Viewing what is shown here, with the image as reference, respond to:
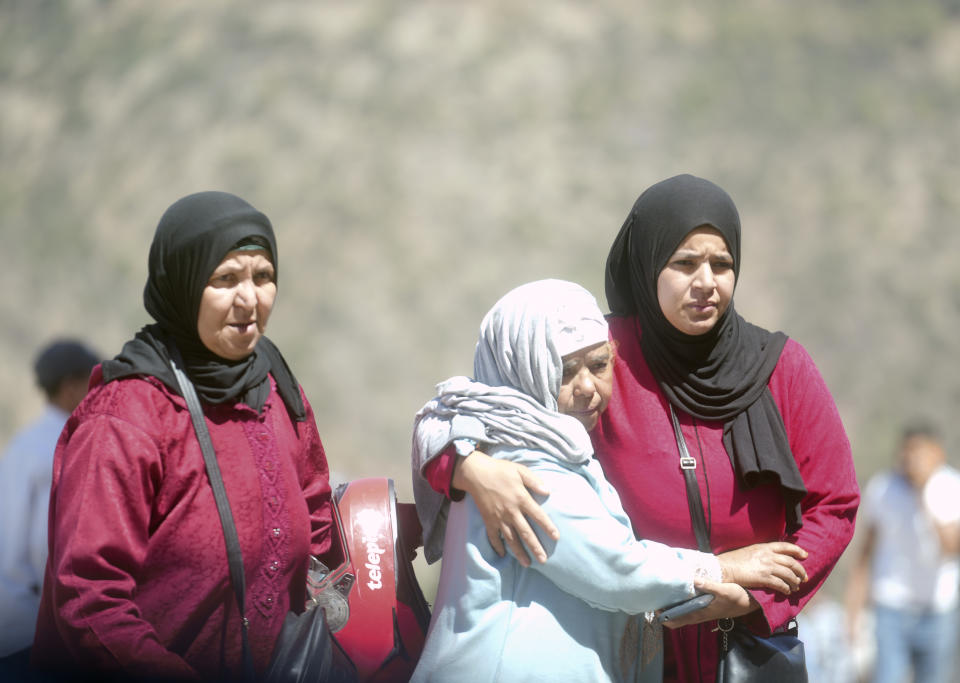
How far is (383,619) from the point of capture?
8.38ft

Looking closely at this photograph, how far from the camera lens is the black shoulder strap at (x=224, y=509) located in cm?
224

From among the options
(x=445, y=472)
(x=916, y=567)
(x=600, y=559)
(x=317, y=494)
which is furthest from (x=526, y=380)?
(x=916, y=567)

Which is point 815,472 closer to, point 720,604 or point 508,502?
point 720,604

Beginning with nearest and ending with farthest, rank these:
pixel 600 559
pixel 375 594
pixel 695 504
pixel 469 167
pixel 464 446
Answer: pixel 600 559 → pixel 464 446 → pixel 695 504 → pixel 375 594 → pixel 469 167

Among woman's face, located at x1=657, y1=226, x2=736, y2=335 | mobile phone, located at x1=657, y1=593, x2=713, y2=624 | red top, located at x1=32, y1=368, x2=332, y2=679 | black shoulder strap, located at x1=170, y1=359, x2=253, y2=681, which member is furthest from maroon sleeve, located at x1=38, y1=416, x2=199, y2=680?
woman's face, located at x1=657, y1=226, x2=736, y2=335

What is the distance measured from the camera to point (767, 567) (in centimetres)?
238

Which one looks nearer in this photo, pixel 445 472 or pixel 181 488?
pixel 181 488

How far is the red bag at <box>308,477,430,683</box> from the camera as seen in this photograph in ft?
8.32

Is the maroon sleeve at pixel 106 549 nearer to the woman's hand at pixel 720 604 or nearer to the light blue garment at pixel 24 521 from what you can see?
the woman's hand at pixel 720 604

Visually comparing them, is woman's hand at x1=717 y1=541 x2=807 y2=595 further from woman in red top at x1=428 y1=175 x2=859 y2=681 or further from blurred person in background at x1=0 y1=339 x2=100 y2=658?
blurred person in background at x1=0 y1=339 x2=100 y2=658

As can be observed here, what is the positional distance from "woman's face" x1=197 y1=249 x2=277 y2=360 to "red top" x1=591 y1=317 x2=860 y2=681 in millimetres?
851

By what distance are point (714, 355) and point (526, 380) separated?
0.50 m

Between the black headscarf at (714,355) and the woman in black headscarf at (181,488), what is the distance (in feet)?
2.93

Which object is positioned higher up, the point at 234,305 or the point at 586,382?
the point at 234,305
